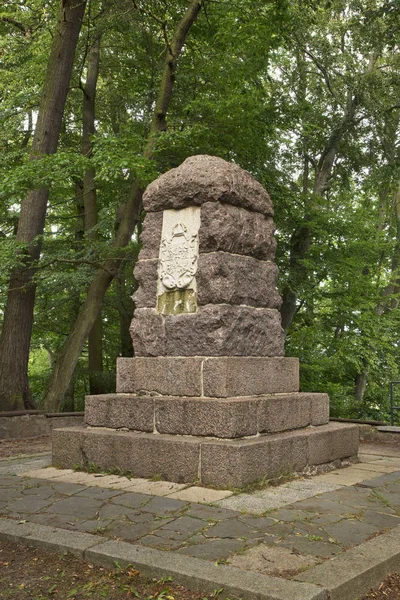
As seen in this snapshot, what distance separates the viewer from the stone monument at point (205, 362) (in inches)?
250

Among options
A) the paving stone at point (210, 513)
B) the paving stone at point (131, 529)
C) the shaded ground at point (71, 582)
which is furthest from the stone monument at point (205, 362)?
the shaded ground at point (71, 582)

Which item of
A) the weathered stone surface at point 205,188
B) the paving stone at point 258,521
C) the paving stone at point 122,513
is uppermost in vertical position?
the weathered stone surface at point 205,188

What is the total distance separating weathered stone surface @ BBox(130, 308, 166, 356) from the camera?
7.18 m

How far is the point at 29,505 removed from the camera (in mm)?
5477

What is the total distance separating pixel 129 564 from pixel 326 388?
14.1 m

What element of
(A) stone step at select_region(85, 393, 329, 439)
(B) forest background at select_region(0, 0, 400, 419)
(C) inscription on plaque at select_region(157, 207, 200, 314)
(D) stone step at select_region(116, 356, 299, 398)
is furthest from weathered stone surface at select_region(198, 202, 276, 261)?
(B) forest background at select_region(0, 0, 400, 419)

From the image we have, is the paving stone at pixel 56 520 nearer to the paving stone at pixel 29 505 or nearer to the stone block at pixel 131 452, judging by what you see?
the paving stone at pixel 29 505

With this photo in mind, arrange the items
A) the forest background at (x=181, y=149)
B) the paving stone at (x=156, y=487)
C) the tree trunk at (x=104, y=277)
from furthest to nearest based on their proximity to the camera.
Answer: the tree trunk at (x=104, y=277), the forest background at (x=181, y=149), the paving stone at (x=156, y=487)

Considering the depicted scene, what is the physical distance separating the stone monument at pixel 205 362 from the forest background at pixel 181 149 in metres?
4.70

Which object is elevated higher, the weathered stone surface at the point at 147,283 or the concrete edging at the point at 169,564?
the weathered stone surface at the point at 147,283

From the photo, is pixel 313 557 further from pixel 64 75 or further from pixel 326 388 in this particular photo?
pixel 326 388

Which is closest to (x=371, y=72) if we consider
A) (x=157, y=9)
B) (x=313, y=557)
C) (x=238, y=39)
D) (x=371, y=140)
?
(x=371, y=140)

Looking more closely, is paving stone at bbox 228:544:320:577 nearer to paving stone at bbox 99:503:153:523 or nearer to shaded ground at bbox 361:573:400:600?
shaded ground at bbox 361:573:400:600

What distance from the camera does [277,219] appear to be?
1599 centimetres
